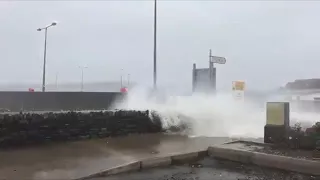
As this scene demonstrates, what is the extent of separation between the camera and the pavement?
6.96 metres

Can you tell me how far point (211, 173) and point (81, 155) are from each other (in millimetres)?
3459

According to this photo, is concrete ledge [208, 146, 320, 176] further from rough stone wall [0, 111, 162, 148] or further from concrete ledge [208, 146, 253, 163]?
rough stone wall [0, 111, 162, 148]

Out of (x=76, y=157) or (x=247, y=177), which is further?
(x=76, y=157)

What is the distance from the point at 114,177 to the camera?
273 inches

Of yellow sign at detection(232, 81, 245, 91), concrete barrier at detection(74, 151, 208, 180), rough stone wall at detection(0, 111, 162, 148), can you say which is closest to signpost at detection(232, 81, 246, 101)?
yellow sign at detection(232, 81, 245, 91)

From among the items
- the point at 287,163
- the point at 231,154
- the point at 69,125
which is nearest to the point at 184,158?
the point at 231,154

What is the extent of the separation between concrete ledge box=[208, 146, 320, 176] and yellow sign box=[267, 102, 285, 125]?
244 cm

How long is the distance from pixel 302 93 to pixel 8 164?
104 feet

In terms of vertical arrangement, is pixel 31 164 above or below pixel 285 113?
below

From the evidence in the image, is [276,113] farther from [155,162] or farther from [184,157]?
[155,162]

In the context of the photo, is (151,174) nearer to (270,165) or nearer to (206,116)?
(270,165)

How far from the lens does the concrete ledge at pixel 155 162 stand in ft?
26.2

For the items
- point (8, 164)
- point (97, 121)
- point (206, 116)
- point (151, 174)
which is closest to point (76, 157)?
point (8, 164)

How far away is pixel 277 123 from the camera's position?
1105 cm
